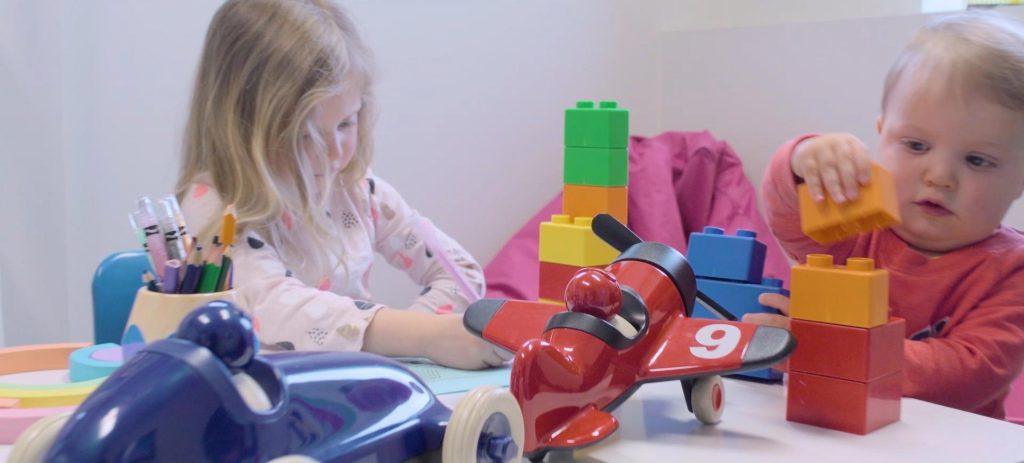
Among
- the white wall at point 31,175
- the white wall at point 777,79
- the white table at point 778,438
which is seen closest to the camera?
the white table at point 778,438

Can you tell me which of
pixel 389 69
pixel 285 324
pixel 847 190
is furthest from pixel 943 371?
pixel 389 69

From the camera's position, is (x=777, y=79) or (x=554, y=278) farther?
(x=777, y=79)

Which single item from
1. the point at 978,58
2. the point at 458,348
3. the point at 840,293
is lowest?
the point at 458,348

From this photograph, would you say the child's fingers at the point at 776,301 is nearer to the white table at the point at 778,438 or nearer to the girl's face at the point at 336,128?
the white table at the point at 778,438

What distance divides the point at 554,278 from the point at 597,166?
0.09 meters

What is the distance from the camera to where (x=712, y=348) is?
643mm

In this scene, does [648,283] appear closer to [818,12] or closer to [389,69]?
[389,69]

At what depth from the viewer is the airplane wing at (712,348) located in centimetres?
62

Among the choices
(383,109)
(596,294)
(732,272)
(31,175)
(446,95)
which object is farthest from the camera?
(446,95)

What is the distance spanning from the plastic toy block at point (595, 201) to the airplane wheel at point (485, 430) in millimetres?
287

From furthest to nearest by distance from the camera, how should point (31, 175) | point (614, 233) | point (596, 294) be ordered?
point (31, 175)
point (614, 233)
point (596, 294)

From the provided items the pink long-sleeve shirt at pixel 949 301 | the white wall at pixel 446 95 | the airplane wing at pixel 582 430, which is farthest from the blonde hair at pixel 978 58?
the white wall at pixel 446 95

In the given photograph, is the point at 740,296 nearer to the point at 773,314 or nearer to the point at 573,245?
the point at 773,314

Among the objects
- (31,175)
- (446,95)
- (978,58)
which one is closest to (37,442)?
(978,58)
